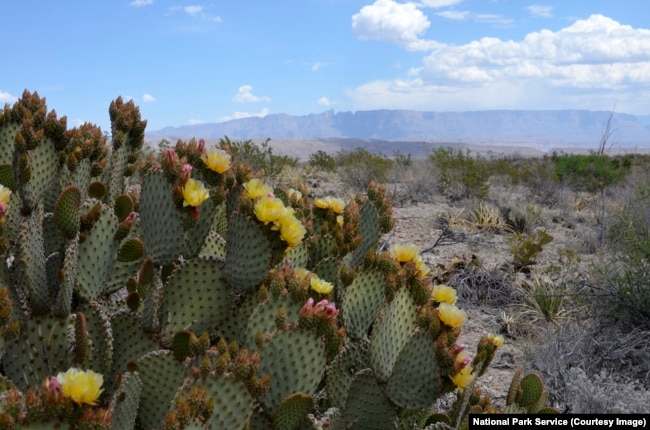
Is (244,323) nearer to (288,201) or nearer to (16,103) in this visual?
(288,201)

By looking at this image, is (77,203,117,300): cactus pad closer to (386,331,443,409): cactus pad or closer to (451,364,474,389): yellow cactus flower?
(386,331,443,409): cactus pad

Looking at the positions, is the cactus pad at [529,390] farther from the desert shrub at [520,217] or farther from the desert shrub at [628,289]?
the desert shrub at [520,217]

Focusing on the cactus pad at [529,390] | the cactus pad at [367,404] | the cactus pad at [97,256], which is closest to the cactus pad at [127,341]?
the cactus pad at [97,256]

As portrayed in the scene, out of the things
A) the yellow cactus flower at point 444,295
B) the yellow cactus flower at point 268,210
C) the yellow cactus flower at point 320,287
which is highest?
the yellow cactus flower at point 268,210

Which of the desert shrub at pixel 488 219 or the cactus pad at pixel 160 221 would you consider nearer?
the cactus pad at pixel 160 221

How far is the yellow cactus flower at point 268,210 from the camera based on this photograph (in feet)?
7.02

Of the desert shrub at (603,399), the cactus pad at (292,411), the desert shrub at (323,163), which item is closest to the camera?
the cactus pad at (292,411)

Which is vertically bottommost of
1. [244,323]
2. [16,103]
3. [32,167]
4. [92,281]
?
[244,323]

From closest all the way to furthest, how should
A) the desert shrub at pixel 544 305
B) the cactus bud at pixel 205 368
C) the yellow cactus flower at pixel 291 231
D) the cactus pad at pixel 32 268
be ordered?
the cactus bud at pixel 205 368 → the yellow cactus flower at pixel 291 231 → the cactus pad at pixel 32 268 → the desert shrub at pixel 544 305

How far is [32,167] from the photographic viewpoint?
9.17 ft

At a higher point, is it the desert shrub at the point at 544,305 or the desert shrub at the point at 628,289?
the desert shrub at the point at 628,289

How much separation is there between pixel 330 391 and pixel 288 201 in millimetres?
1057

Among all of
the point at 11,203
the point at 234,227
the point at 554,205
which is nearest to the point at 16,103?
the point at 11,203

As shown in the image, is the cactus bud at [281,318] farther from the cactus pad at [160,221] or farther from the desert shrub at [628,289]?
the desert shrub at [628,289]
